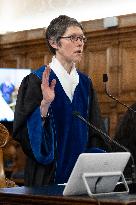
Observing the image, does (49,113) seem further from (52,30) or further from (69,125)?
(52,30)

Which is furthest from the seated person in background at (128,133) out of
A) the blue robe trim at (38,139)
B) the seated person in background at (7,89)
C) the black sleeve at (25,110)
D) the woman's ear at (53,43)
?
the seated person in background at (7,89)

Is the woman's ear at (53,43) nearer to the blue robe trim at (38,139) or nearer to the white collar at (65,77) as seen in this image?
the white collar at (65,77)

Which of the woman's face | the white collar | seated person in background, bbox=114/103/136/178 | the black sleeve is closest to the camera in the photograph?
seated person in background, bbox=114/103/136/178

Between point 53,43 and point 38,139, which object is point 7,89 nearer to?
point 53,43

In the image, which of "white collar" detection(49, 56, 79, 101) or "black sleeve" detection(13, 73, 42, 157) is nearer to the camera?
"black sleeve" detection(13, 73, 42, 157)

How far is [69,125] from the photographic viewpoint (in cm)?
353

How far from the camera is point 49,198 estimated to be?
215 centimetres

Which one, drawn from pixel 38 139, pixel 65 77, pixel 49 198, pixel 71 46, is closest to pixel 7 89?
pixel 65 77

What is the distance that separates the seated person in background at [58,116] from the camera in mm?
3328

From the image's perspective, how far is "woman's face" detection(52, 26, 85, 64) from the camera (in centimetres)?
348

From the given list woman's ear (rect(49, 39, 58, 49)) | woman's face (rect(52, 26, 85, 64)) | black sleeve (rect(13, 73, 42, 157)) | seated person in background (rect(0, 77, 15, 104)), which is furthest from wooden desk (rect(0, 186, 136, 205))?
seated person in background (rect(0, 77, 15, 104))

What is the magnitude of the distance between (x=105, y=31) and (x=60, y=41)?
3409mm

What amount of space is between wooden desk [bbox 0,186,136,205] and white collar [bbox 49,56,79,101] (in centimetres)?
129

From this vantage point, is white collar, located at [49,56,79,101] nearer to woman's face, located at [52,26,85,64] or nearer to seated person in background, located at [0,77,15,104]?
woman's face, located at [52,26,85,64]
